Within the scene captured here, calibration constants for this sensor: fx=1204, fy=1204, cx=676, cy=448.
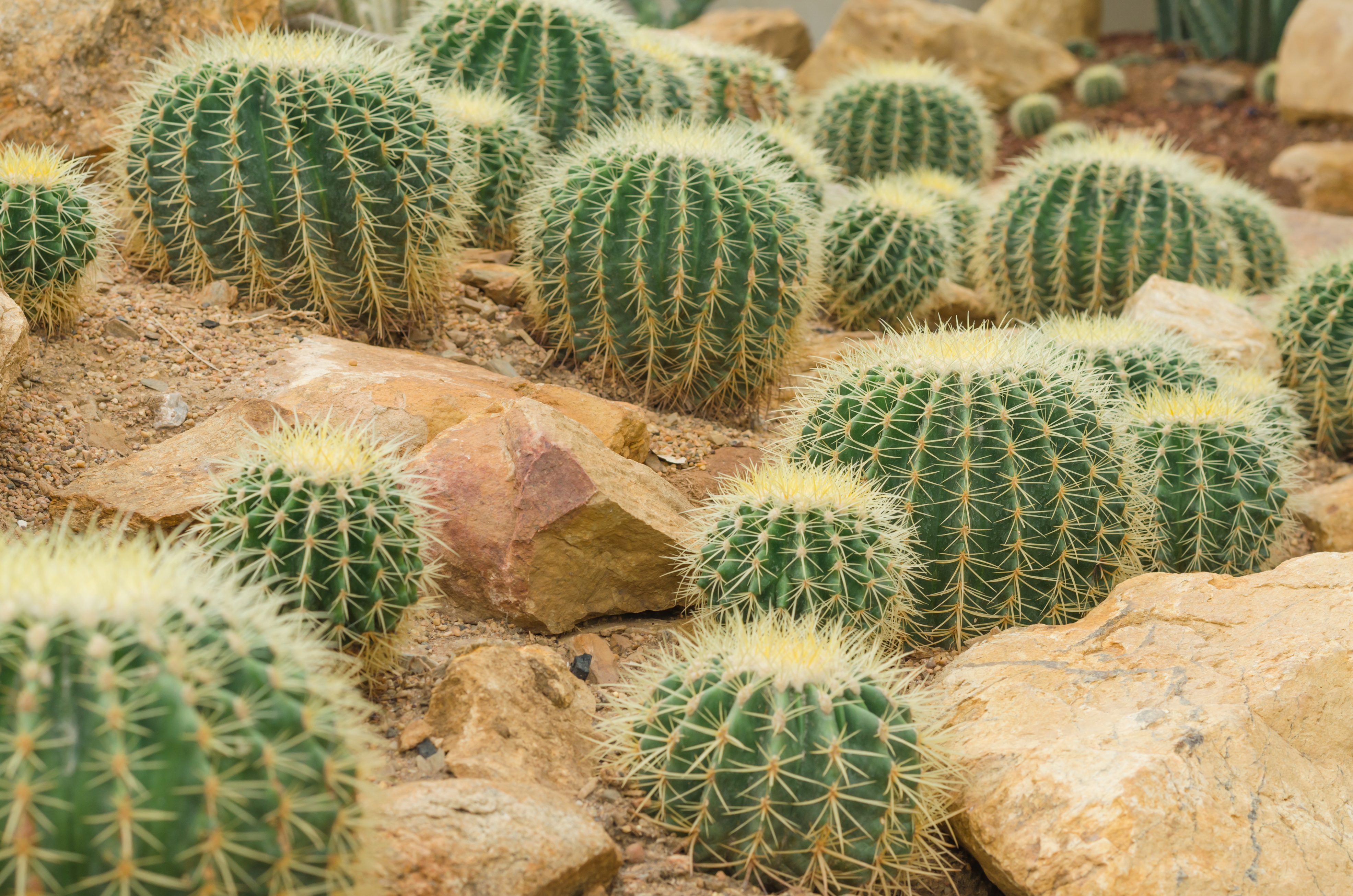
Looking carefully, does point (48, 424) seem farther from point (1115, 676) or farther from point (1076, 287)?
point (1076, 287)

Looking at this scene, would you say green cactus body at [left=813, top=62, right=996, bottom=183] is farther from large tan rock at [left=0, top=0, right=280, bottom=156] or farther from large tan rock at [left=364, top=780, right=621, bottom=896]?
large tan rock at [left=364, top=780, right=621, bottom=896]

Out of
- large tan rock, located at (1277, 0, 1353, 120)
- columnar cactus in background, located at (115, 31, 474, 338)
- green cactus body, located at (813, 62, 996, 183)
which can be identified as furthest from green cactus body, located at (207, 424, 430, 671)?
large tan rock, located at (1277, 0, 1353, 120)

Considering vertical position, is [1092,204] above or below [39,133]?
below

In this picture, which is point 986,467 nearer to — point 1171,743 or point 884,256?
point 1171,743

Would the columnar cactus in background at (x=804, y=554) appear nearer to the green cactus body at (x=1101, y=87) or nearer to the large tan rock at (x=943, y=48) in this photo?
the large tan rock at (x=943, y=48)

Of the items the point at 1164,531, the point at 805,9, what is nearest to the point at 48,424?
the point at 1164,531

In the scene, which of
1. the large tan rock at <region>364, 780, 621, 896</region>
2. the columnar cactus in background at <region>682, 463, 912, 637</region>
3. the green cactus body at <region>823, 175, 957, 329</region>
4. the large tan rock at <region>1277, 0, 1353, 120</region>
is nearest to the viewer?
the large tan rock at <region>364, 780, 621, 896</region>
